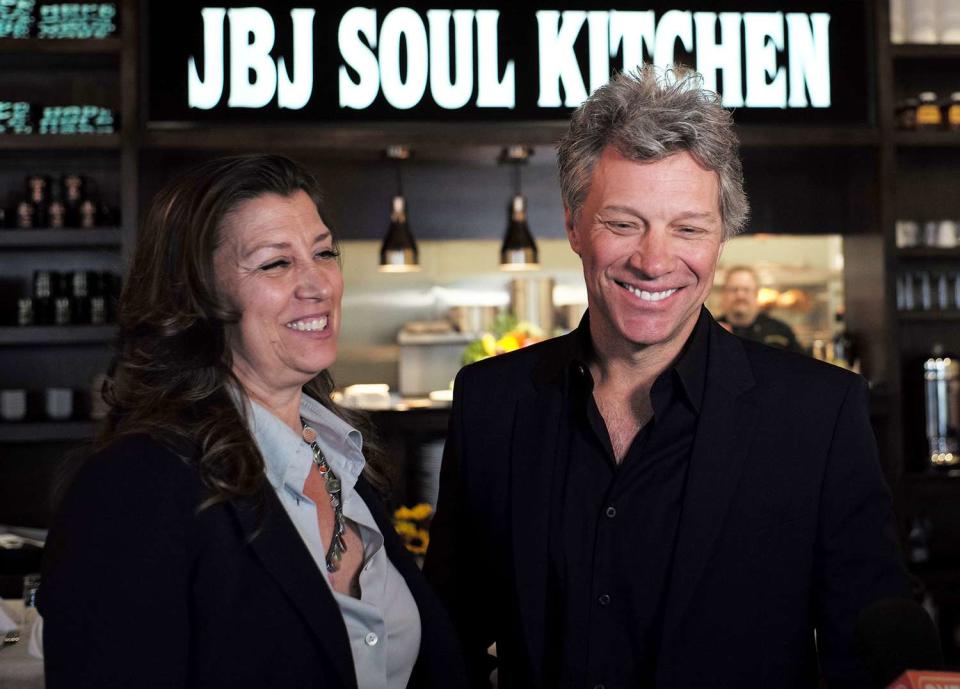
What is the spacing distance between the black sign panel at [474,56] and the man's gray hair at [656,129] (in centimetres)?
319

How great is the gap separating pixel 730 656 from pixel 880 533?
27 cm

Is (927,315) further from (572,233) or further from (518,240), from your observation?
(572,233)

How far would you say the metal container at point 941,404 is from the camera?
5.14 m

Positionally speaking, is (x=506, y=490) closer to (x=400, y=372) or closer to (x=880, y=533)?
(x=880, y=533)

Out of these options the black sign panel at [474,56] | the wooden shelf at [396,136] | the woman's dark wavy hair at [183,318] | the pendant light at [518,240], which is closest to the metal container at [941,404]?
the wooden shelf at [396,136]

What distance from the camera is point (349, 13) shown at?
15.6 ft

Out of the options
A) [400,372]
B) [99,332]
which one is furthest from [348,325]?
[99,332]

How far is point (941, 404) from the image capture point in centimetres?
514

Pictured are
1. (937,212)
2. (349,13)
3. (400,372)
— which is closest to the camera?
(349,13)

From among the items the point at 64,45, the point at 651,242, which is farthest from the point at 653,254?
the point at 64,45

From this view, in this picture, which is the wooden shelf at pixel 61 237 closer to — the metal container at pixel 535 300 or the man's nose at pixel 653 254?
the metal container at pixel 535 300

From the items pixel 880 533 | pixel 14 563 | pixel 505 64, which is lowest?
pixel 14 563

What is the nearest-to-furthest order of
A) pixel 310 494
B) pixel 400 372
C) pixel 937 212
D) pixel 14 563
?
pixel 310 494 → pixel 14 563 → pixel 937 212 → pixel 400 372

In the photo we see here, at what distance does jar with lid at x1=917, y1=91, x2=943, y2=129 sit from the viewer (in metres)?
5.21
